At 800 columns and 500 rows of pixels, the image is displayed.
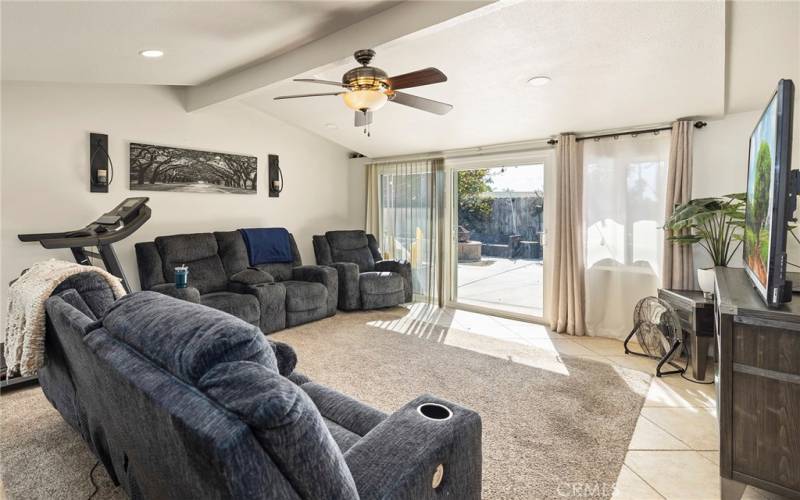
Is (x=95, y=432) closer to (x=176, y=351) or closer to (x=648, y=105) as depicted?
(x=176, y=351)

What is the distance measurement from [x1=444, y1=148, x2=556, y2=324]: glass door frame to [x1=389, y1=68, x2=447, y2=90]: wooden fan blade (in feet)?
8.31

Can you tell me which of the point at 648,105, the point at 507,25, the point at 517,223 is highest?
the point at 507,25

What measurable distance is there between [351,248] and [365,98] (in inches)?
128

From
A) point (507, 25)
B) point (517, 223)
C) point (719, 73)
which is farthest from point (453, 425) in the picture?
point (517, 223)

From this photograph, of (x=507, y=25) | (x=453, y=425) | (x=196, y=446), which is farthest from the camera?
(x=507, y=25)

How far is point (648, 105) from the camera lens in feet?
11.3

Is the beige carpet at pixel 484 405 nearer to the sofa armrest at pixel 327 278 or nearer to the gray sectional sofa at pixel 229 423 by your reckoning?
the sofa armrest at pixel 327 278

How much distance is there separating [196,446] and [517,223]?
4.68m

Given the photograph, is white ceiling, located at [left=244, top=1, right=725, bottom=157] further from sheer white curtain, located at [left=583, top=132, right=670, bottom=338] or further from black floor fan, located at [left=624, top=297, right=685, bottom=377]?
black floor fan, located at [left=624, top=297, right=685, bottom=377]

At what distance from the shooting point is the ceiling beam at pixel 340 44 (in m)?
2.37

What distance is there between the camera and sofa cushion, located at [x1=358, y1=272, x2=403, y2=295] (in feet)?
16.9

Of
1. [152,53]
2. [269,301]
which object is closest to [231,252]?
[269,301]

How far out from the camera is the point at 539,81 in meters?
3.25

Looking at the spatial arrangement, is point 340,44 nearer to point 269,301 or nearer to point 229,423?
point 269,301
